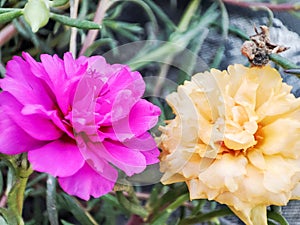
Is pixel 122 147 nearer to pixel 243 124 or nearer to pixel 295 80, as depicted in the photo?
pixel 243 124

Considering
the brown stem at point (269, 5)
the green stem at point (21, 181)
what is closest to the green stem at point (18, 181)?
the green stem at point (21, 181)

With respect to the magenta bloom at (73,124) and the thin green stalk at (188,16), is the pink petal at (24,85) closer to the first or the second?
the magenta bloom at (73,124)

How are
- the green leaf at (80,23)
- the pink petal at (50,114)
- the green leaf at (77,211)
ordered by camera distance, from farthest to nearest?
1. the green leaf at (77,211)
2. the green leaf at (80,23)
3. the pink petal at (50,114)

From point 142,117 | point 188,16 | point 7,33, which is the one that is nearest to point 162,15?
point 188,16

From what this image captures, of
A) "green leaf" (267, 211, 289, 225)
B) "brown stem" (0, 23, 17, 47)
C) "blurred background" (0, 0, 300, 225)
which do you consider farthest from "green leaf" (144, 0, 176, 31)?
"green leaf" (267, 211, 289, 225)

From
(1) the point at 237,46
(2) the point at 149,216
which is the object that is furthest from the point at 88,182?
Result: (1) the point at 237,46

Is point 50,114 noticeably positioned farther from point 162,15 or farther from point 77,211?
point 162,15

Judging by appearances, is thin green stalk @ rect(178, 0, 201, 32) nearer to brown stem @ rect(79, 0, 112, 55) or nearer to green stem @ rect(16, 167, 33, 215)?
brown stem @ rect(79, 0, 112, 55)

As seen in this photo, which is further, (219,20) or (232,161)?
(219,20)
